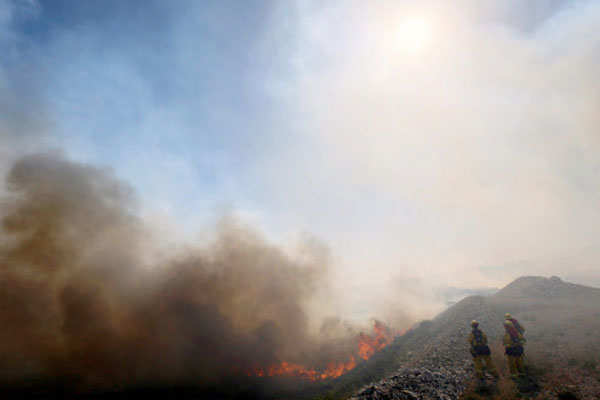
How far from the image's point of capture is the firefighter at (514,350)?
19.2 meters

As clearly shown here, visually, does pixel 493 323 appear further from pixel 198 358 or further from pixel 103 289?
A: pixel 103 289

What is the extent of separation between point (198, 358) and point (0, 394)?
95.4 feet

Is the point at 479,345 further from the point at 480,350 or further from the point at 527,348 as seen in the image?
the point at 527,348

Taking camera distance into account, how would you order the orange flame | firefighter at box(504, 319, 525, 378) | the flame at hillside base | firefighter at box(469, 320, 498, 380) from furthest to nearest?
1. the orange flame
2. the flame at hillside base
3. firefighter at box(469, 320, 498, 380)
4. firefighter at box(504, 319, 525, 378)

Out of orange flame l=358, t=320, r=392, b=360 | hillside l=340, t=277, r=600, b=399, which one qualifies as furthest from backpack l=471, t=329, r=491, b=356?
orange flame l=358, t=320, r=392, b=360

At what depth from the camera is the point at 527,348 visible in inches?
1054

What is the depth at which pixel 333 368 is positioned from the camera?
49.1m

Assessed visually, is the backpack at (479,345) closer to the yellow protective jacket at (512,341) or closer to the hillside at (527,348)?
the yellow protective jacket at (512,341)

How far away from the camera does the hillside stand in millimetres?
18656

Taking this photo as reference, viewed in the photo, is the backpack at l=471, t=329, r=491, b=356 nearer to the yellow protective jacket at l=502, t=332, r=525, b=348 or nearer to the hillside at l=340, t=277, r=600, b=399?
the yellow protective jacket at l=502, t=332, r=525, b=348

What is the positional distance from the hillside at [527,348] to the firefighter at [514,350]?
121 cm

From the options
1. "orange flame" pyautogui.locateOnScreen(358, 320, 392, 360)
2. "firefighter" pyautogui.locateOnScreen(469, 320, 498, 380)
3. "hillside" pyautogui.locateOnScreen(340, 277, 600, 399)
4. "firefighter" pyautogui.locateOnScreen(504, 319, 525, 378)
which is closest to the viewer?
"hillside" pyautogui.locateOnScreen(340, 277, 600, 399)

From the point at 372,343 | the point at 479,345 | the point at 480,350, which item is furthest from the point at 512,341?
the point at 372,343

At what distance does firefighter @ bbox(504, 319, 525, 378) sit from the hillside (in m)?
1.21
